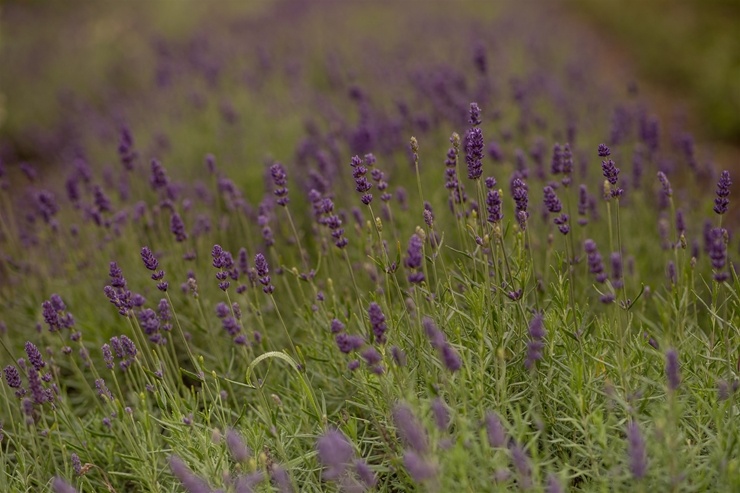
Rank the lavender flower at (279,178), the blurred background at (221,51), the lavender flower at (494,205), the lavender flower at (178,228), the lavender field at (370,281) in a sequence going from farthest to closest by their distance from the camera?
1. the blurred background at (221,51)
2. the lavender flower at (178,228)
3. the lavender flower at (279,178)
4. the lavender flower at (494,205)
5. the lavender field at (370,281)

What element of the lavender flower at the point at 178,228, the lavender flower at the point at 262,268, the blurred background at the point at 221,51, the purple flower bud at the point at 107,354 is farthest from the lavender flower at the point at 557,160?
the blurred background at the point at 221,51

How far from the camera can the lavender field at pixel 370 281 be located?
2.37 meters

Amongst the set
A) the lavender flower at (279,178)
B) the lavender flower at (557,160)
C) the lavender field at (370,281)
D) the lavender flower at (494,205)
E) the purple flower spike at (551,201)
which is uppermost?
the lavender flower at (279,178)

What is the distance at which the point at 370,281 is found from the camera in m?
3.92

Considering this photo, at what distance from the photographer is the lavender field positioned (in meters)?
2.37

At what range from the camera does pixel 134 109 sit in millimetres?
8555

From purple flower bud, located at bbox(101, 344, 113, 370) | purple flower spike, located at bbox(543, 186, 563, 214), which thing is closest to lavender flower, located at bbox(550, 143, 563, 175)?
purple flower spike, located at bbox(543, 186, 563, 214)

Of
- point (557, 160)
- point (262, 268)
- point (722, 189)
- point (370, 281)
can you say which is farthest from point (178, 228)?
point (722, 189)

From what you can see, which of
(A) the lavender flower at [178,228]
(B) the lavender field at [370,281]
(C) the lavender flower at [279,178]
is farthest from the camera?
(A) the lavender flower at [178,228]

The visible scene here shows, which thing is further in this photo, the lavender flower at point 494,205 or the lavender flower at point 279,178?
the lavender flower at point 279,178

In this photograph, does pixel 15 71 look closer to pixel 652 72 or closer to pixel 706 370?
pixel 652 72

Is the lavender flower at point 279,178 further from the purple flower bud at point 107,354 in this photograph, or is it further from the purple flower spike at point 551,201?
the purple flower spike at point 551,201

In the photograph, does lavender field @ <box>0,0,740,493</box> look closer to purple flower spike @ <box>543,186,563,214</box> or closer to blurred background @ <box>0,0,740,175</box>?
purple flower spike @ <box>543,186,563,214</box>

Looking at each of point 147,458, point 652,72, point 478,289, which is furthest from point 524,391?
point 652,72
